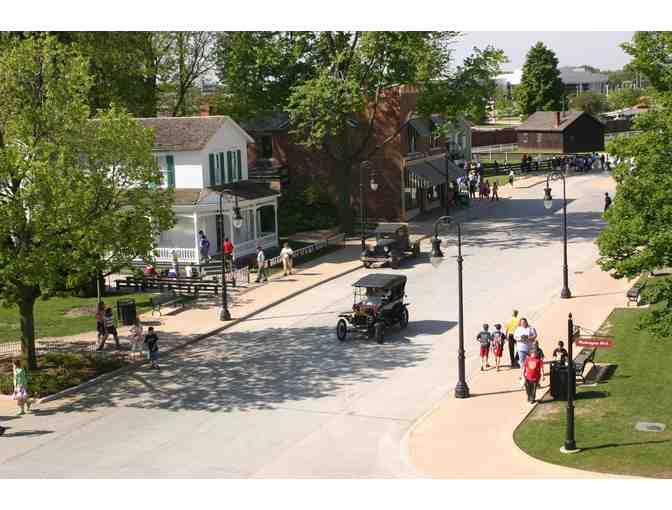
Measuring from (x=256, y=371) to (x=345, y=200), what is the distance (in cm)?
2815

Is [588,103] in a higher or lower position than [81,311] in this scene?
higher

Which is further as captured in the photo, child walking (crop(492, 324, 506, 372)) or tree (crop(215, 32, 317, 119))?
tree (crop(215, 32, 317, 119))

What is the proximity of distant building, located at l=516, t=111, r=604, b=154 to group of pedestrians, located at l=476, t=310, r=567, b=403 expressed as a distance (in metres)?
75.3

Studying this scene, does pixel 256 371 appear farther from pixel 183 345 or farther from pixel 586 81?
pixel 586 81

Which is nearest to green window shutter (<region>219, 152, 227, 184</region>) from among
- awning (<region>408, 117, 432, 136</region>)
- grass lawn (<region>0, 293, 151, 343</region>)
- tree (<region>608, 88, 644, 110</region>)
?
A: grass lawn (<region>0, 293, 151, 343</region>)

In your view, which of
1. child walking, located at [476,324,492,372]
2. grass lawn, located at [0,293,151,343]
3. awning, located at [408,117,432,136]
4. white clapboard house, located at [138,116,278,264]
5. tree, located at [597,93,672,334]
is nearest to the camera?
tree, located at [597,93,672,334]

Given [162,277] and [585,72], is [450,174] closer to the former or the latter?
[162,277]

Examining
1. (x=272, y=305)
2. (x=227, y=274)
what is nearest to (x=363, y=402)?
(x=272, y=305)

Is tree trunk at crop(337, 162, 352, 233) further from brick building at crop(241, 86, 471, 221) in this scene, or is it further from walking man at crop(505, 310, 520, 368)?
walking man at crop(505, 310, 520, 368)

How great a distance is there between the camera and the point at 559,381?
25.6 m

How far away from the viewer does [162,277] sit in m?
44.0

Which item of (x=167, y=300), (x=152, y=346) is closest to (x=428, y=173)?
(x=167, y=300)

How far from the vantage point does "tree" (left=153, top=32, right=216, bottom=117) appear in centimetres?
6488

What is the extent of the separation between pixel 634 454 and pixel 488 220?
41034 millimetres
